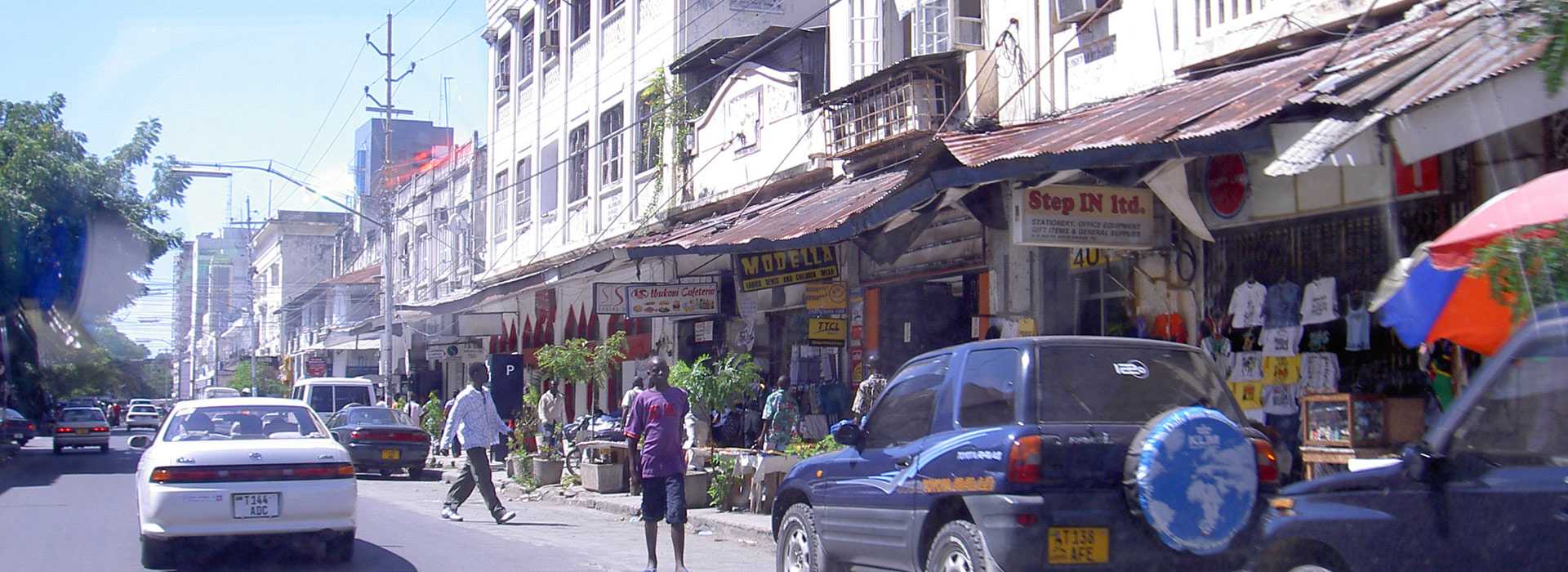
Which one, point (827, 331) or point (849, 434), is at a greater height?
point (827, 331)

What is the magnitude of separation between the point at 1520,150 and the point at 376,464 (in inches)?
753

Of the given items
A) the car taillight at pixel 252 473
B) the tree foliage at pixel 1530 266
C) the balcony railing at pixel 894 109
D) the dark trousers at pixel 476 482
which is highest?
the balcony railing at pixel 894 109

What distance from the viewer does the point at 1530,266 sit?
470cm

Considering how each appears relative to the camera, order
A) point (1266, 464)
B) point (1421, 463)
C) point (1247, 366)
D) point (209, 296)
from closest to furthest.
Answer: point (1421, 463) → point (1266, 464) → point (1247, 366) → point (209, 296)

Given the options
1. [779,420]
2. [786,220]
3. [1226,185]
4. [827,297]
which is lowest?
[779,420]

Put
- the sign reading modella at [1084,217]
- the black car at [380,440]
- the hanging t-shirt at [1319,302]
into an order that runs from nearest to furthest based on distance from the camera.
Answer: the hanging t-shirt at [1319,302]
the sign reading modella at [1084,217]
the black car at [380,440]

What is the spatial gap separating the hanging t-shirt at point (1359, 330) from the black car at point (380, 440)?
1721cm

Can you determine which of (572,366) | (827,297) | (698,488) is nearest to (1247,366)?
(698,488)

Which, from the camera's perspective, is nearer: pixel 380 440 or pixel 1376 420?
pixel 1376 420

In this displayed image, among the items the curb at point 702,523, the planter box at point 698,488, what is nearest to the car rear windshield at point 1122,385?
the curb at point 702,523

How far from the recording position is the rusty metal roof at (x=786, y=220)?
45.5 feet

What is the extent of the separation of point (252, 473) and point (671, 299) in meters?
11.5

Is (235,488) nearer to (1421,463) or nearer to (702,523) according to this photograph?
(702,523)

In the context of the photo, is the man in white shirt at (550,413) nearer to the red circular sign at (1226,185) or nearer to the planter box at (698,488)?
the planter box at (698,488)
